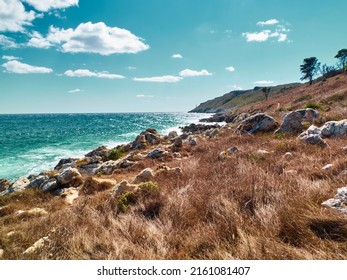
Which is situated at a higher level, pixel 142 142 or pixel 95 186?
pixel 95 186

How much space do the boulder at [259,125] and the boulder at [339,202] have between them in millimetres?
13713

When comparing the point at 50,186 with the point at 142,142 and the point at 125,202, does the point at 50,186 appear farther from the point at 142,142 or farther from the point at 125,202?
the point at 142,142

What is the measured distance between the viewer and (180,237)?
4.00 metres

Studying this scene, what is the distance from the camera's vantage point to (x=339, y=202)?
3.86 meters

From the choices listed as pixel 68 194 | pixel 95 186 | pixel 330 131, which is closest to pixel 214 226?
pixel 95 186

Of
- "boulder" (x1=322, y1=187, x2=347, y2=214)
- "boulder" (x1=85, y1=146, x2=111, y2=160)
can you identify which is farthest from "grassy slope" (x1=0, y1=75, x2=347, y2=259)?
"boulder" (x1=85, y1=146, x2=111, y2=160)

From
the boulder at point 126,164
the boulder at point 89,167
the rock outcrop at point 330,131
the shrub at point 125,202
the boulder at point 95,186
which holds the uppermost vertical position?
the rock outcrop at point 330,131

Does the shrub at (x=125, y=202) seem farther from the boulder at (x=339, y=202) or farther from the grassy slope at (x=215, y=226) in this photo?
the boulder at (x=339, y=202)

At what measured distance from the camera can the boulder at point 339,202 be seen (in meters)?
3.71

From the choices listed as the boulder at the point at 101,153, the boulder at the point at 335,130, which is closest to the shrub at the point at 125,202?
the boulder at the point at 335,130

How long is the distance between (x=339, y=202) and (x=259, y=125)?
14408mm
